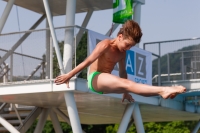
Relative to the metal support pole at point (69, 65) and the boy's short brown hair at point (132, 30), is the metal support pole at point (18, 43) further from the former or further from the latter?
the boy's short brown hair at point (132, 30)

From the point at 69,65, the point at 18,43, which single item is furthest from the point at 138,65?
the point at 18,43

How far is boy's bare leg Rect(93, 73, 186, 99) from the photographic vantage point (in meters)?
8.62

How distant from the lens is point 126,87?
9336 millimetres

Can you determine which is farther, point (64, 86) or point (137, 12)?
point (137, 12)

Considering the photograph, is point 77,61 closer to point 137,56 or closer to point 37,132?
point 137,56

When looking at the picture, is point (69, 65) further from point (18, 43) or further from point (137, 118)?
point (137, 118)

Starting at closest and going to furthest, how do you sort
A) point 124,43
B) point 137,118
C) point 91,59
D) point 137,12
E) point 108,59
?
point 124,43 < point 91,59 < point 108,59 < point 137,118 < point 137,12

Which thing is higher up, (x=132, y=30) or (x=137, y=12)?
(x=137, y=12)

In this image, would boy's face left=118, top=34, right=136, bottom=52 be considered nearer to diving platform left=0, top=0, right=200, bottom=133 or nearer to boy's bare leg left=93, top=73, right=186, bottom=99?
boy's bare leg left=93, top=73, right=186, bottom=99

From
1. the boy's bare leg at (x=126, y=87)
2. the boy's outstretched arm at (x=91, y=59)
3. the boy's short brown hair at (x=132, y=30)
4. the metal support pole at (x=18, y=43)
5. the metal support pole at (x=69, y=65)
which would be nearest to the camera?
the boy's bare leg at (x=126, y=87)

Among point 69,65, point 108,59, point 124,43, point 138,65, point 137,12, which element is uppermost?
point 137,12

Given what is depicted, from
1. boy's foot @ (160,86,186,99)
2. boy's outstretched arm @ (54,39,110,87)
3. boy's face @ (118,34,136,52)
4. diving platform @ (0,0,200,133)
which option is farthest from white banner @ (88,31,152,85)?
boy's foot @ (160,86,186,99)

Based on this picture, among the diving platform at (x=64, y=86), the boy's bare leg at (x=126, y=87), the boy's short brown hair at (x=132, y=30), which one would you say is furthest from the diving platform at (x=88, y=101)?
the boy's short brown hair at (x=132, y=30)

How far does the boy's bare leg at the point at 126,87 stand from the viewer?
8625 mm
